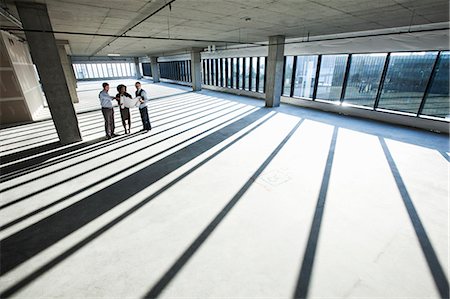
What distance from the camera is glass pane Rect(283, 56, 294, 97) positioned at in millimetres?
10812

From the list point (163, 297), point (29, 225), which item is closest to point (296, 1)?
point (163, 297)

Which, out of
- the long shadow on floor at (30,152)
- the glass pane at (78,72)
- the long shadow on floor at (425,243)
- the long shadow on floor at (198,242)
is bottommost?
the long shadow on floor at (425,243)

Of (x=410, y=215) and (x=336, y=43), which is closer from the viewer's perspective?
(x=410, y=215)

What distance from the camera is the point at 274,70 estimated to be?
391 inches

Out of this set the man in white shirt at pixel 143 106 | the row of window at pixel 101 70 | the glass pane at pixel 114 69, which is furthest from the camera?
the glass pane at pixel 114 69

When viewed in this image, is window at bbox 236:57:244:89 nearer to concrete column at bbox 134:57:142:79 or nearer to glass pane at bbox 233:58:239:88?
glass pane at bbox 233:58:239:88

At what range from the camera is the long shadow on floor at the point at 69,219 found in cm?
236

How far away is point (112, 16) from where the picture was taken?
5.82 metres

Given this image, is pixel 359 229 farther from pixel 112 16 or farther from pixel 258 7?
pixel 112 16

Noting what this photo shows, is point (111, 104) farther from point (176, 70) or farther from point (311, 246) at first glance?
Answer: point (176, 70)

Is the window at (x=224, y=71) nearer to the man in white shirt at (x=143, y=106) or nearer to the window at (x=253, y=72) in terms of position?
the window at (x=253, y=72)

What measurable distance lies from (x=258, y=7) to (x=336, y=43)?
5381 millimetres

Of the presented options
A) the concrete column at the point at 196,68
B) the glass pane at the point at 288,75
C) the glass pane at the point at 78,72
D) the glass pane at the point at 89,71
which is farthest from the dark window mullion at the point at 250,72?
the glass pane at the point at 78,72

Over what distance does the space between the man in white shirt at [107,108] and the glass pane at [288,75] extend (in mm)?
8682
